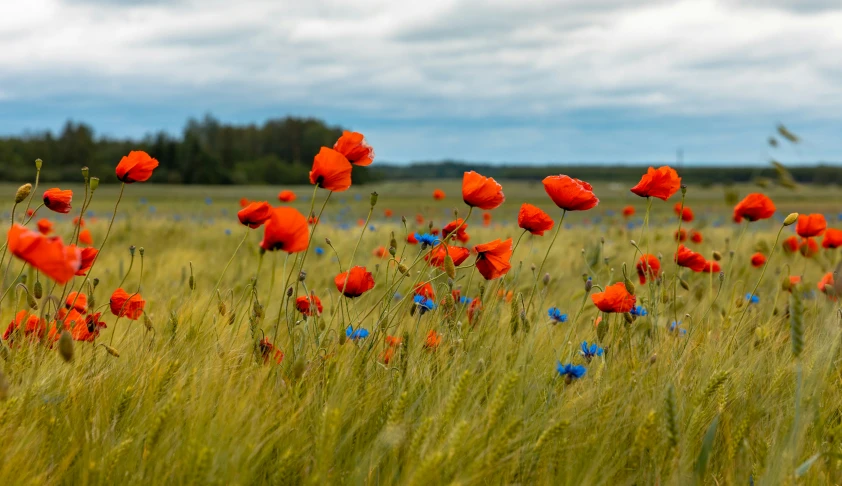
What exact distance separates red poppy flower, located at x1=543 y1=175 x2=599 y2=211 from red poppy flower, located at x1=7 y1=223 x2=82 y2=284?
1.23m

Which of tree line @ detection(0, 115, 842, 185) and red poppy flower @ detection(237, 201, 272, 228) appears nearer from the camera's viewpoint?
red poppy flower @ detection(237, 201, 272, 228)

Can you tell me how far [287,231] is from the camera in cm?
150

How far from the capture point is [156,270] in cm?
447

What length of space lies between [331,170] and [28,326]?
929 millimetres

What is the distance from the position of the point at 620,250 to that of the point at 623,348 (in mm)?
3713

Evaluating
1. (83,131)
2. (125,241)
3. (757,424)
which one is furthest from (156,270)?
(83,131)

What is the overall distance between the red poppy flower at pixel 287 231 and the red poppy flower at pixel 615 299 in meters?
0.79

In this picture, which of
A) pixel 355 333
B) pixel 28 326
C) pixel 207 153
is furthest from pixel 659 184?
pixel 207 153

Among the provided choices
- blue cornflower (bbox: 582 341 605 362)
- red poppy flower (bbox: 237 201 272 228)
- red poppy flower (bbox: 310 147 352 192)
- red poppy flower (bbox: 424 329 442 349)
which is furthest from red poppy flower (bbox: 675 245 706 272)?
red poppy flower (bbox: 237 201 272 228)

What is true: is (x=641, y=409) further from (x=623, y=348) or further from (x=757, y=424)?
(x=623, y=348)

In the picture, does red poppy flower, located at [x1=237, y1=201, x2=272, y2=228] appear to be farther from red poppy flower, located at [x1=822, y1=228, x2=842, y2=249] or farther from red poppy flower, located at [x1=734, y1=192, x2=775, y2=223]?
red poppy flower, located at [x1=822, y1=228, x2=842, y2=249]

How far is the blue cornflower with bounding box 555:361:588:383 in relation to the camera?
1.52 m

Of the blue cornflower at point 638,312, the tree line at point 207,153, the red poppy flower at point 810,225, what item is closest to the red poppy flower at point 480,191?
the blue cornflower at point 638,312

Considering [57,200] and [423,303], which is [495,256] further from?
[57,200]
